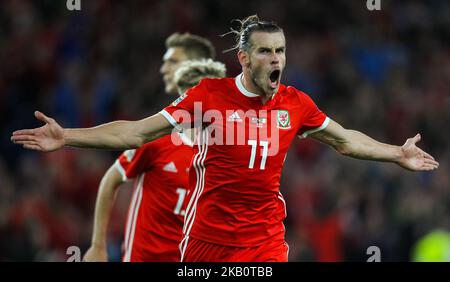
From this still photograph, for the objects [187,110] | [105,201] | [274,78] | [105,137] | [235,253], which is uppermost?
[274,78]

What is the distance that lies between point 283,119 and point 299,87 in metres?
6.56

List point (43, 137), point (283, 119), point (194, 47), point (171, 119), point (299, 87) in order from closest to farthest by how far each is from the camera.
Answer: point (43, 137) < point (171, 119) < point (283, 119) < point (194, 47) < point (299, 87)

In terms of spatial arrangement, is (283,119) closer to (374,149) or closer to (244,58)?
(244,58)

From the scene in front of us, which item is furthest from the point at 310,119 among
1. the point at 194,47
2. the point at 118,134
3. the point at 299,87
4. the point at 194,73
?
the point at 299,87

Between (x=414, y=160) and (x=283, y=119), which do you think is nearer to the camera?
(x=283, y=119)

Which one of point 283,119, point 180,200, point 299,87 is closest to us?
point 283,119

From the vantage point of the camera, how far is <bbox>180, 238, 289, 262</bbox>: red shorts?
18.2 ft

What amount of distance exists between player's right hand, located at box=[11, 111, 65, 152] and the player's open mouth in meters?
1.29

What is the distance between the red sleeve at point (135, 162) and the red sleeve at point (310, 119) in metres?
1.38

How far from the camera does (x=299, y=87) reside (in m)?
12.1

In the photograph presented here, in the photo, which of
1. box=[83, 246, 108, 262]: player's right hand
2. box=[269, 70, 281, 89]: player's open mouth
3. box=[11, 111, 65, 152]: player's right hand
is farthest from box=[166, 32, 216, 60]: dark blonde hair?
box=[11, 111, 65, 152]: player's right hand

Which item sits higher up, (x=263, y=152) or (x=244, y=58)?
(x=244, y=58)
